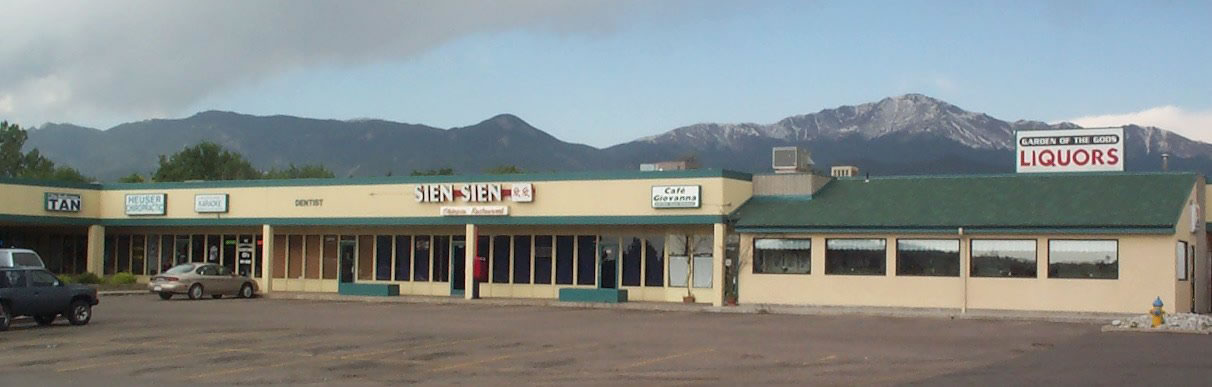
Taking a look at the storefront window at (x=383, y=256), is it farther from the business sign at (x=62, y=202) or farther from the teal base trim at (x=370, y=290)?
the business sign at (x=62, y=202)

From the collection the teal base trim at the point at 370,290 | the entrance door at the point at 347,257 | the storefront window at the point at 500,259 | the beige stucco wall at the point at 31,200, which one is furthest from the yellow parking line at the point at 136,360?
the beige stucco wall at the point at 31,200

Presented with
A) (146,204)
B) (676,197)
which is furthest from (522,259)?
(146,204)

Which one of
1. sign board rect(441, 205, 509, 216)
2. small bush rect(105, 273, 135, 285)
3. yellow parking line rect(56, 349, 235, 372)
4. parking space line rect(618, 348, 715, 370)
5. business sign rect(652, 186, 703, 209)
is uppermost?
business sign rect(652, 186, 703, 209)

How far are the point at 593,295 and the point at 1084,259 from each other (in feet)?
45.8

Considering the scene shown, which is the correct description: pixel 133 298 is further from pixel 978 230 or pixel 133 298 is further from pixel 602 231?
pixel 978 230

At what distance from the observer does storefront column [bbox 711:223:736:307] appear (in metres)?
35.8

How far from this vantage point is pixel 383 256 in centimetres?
4441

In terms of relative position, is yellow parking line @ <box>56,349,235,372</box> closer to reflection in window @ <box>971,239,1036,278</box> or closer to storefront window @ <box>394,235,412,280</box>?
reflection in window @ <box>971,239,1036,278</box>

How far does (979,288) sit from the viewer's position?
33562 mm

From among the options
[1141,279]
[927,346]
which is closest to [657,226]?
[1141,279]

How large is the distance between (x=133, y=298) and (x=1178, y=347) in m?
31.0

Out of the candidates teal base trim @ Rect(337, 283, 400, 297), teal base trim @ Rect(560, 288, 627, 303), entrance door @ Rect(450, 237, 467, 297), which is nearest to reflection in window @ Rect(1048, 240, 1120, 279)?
teal base trim @ Rect(560, 288, 627, 303)

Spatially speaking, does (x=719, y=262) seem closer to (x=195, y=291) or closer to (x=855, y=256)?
(x=855, y=256)

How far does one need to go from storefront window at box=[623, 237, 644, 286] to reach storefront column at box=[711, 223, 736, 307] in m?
3.33
